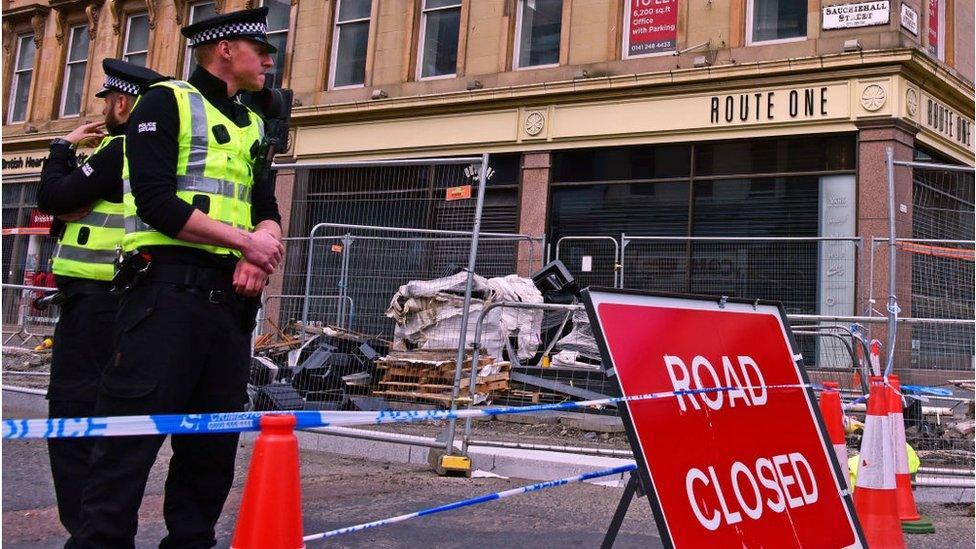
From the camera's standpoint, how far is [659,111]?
15.1m

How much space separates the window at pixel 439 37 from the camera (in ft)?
58.0

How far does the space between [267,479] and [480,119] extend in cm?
1526

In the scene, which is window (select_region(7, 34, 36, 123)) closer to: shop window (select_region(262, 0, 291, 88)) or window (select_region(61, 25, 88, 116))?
window (select_region(61, 25, 88, 116))

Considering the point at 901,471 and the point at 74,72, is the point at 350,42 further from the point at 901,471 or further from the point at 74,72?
the point at 901,471

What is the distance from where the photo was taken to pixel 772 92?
14.2 meters

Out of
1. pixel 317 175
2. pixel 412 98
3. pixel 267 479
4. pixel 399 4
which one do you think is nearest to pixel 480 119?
pixel 412 98

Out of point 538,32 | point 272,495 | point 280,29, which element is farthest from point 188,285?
point 280,29

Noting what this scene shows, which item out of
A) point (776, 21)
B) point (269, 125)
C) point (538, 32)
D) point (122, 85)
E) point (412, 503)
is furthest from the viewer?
point (538, 32)

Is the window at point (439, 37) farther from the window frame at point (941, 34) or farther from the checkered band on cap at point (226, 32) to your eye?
the checkered band on cap at point (226, 32)

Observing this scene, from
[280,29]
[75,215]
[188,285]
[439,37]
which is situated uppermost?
[280,29]

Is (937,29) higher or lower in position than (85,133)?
higher

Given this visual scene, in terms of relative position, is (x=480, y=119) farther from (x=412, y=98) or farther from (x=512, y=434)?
(x=512, y=434)

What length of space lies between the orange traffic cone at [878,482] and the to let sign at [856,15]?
34.0 feet

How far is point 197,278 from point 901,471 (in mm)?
4401
